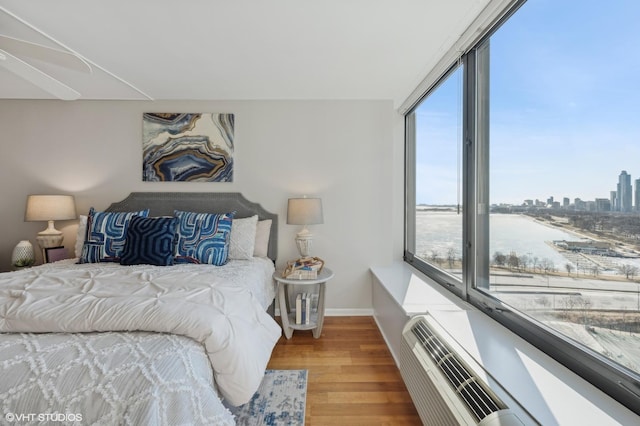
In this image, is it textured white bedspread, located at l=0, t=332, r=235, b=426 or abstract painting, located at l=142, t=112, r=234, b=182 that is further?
abstract painting, located at l=142, t=112, r=234, b=182

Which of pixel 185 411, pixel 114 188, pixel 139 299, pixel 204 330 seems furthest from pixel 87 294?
pixel 114 188

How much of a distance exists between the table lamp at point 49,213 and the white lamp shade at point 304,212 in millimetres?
2347

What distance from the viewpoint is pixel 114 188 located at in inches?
129

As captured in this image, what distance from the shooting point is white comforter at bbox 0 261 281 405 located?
1325 mm

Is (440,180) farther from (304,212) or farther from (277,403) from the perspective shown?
(277,403)

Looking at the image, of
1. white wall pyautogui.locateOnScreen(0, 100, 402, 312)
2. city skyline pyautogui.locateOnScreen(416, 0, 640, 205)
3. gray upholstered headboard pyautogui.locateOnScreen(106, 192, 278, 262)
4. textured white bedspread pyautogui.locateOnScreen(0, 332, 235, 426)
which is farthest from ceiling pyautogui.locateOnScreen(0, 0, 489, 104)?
textured white bedspread pyautogui.locateOnScreen(0, 332, 235, 426)

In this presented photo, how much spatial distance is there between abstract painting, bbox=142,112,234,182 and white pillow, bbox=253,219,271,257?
0.64 m

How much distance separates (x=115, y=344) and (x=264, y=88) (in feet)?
8.18

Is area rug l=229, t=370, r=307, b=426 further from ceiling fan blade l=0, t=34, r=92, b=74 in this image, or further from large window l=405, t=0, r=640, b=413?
ceiling fan blade l=0, t=34, r=92, b=74

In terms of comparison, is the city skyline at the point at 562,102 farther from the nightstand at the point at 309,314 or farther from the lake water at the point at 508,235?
the nightstand at the point at 309,314

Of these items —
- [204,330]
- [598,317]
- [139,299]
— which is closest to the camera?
[598,317]

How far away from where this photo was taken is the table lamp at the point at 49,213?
2.97 m

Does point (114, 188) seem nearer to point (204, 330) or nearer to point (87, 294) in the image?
point (87, 294)

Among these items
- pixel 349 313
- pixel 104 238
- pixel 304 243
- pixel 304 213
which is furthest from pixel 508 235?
pixel 104 238
